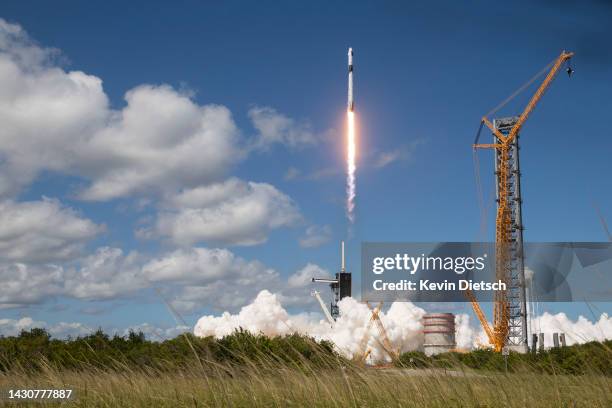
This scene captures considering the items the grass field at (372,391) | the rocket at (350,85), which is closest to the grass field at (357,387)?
the grass field at (372,391)

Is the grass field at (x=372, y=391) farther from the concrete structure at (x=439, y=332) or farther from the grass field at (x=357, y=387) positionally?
the concrete structure at (x=439, y=332)

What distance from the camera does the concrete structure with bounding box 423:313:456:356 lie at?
9819 centimetres

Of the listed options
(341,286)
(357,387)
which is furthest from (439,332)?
(357,387)

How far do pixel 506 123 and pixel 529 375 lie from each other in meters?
83.2

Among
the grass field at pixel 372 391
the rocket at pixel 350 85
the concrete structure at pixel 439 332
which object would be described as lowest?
the grass field at pixel 372 391

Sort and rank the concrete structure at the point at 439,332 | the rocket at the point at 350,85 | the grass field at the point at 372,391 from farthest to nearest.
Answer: the concrete structure at the point at 439,332
the rocket at the point at 350,85
the grass field at the point at 372,391

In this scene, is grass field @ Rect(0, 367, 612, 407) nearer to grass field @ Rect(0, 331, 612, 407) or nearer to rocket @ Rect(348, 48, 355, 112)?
grass field @ Rect(0, 331, 612, 407)

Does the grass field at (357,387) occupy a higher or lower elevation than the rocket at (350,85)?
lower

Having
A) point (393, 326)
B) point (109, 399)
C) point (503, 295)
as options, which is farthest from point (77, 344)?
point (393, 326)

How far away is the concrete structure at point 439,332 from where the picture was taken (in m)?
98.2

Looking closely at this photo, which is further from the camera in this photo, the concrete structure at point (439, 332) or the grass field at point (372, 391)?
the concrete structure at point (439, 332)

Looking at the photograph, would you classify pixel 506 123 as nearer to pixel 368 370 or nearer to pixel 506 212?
pixel 506 212

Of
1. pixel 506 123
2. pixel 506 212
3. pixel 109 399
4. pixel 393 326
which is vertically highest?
pixel 506 123

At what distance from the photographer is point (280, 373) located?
12453mm
